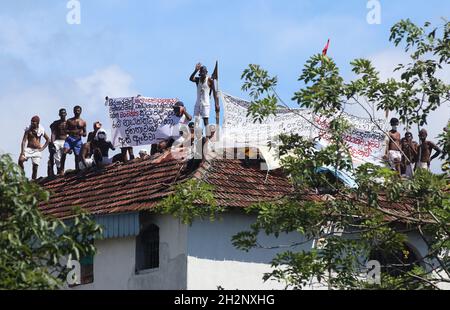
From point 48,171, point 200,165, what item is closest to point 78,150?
point 48,171

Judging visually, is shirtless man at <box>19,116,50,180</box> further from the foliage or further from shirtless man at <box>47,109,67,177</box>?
the foliage

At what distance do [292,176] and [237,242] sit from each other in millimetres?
1252

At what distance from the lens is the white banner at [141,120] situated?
87.9 ft

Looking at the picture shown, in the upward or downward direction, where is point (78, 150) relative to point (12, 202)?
upward

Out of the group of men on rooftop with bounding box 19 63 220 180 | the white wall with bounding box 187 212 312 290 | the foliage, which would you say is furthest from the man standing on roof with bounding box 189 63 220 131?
the foliage

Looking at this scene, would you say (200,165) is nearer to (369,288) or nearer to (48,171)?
(48,171)

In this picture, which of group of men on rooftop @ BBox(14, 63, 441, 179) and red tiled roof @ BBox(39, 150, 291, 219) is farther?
group of men on rooftop @ BBox(14, 63, 441, 179)

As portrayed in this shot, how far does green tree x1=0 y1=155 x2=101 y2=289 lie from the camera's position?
47.3 ft

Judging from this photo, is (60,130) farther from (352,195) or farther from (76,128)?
(352,195)

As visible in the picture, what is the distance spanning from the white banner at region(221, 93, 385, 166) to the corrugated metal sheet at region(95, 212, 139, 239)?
8.66 feet

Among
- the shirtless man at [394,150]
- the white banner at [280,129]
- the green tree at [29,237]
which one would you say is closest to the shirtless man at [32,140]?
the white banner at [280,129]

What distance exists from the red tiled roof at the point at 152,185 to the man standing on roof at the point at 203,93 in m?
1.01

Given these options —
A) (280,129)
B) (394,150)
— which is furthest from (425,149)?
(280,129)

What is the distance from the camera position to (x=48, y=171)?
94.2 ft
